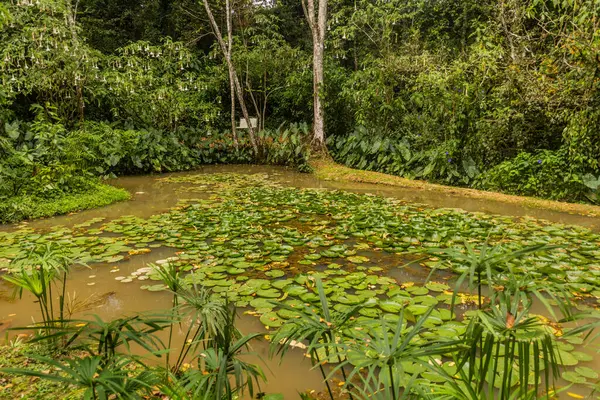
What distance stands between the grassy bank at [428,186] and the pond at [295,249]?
0.74 ft

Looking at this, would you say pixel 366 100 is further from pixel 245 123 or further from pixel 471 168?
pixel 245 123

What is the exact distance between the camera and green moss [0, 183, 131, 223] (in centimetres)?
516

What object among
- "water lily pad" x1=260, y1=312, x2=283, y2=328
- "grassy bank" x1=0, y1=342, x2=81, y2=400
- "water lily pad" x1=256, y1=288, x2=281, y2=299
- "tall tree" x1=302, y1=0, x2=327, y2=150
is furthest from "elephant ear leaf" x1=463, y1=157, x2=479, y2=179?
"grassy bank" x1=0, y1=342, x2=81, y2=400

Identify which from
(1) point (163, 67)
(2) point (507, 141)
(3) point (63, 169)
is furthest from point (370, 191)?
(1) point (163, 67)

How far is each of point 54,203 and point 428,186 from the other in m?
6.21

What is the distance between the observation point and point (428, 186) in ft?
23.9

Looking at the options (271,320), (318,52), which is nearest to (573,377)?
(271,320)

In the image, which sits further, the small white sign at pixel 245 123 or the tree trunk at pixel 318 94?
the small white sign at pixel 245 123

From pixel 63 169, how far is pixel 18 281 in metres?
4.78

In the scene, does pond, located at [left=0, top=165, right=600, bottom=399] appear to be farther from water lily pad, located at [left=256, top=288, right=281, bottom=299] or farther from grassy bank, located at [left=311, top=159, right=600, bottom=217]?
grassy bank, located at [left=311, top=159, right=600, bottom=217]

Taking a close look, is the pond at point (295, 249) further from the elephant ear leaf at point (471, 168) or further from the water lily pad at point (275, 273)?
the elephant ear leaf at point (471, 168)

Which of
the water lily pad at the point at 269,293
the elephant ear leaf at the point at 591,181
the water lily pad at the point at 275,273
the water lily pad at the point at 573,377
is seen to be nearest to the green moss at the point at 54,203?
the water lily pad at the point at 275,273

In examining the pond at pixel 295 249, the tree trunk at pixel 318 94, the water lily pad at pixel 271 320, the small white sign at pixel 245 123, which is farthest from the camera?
the small white sign at pixel 245 123

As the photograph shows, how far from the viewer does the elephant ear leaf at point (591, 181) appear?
18.9 ft
